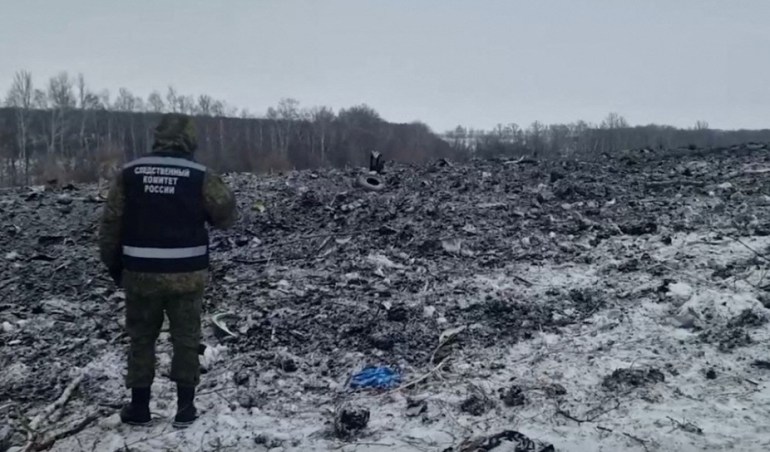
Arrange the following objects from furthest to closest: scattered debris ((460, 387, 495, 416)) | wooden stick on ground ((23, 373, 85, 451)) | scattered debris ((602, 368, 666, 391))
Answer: scattered debris ((602, 368, 666, 391)), scattered debris ((460, 387, 495, 416)), wooden stick on ground ((23, 373, 85, 451))

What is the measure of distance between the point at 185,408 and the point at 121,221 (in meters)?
1.00

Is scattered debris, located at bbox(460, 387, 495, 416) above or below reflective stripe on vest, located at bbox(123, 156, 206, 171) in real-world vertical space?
below

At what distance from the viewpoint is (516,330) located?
4.40 metres

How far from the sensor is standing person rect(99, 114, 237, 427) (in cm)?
310

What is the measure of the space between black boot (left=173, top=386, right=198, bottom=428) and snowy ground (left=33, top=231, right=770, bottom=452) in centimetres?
6

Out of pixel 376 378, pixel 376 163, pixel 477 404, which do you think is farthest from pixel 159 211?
pixel 376 163

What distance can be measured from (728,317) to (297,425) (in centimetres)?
297

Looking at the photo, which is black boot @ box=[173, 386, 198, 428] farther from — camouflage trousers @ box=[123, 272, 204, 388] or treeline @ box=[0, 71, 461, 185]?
treeline @ box=[0, 71, 461, 185]

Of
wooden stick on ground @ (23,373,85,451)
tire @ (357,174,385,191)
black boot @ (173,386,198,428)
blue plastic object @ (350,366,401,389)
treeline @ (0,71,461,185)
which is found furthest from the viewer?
treeline @ (0,71,461,185)

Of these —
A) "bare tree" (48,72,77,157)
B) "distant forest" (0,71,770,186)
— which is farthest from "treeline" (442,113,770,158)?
"bare tree" (48,72,77,157)

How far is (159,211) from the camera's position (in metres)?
3.09

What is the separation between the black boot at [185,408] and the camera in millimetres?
3150

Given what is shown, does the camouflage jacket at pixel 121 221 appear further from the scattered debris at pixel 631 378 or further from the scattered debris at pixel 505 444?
the scattered debris at pixel 631 378

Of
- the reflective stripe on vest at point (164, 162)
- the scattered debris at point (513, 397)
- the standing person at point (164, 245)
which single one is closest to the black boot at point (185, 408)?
the standing person at point (164, 245)
